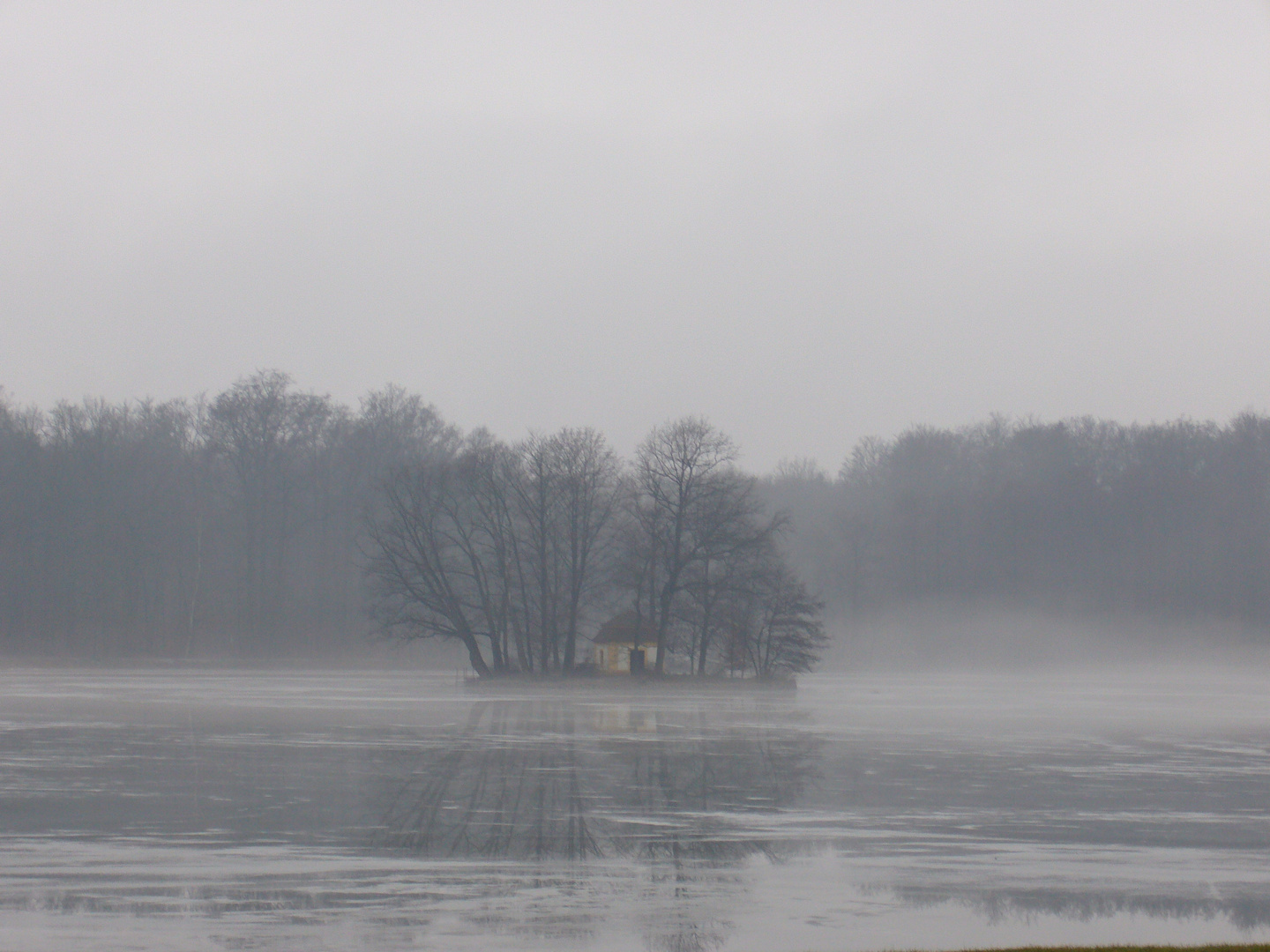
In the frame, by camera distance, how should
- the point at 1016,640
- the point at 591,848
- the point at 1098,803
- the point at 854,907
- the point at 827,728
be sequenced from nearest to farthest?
the point at 854,907, the point at 591,848, the point at 1098,803, the point at 827,728, the point at 1016,640

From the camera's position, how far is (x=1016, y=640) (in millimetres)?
99312

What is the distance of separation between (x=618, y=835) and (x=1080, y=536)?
9809 cm

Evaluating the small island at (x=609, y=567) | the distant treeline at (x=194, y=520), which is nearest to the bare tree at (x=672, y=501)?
the small island at (x=609, y=567)

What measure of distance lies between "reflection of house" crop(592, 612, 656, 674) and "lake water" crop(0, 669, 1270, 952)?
36167 millimetres

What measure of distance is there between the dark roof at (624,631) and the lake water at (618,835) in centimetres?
3630

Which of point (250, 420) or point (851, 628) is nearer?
point (250, 420)

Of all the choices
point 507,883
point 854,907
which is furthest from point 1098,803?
point 507,883

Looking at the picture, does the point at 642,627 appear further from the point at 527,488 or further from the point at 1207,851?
the point at 1207,851

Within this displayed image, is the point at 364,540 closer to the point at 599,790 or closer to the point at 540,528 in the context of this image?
the point at 540,528

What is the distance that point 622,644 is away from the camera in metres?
71.1

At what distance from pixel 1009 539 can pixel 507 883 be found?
9939 centimetres

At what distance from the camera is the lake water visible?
11672 millimetres

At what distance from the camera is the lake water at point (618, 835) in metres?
11.7

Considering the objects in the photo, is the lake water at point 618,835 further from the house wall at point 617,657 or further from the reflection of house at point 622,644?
the house wall at point 617,657
